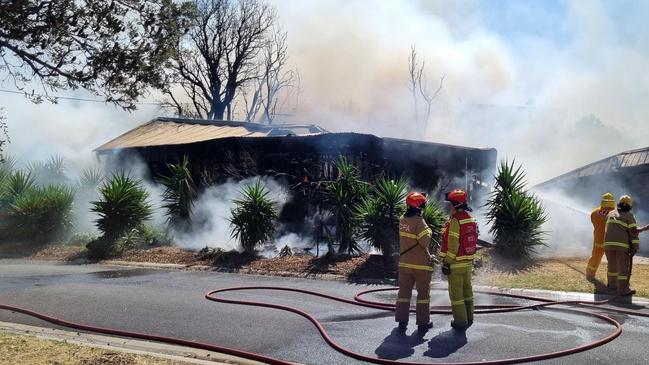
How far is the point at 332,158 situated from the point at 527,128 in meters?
22.4

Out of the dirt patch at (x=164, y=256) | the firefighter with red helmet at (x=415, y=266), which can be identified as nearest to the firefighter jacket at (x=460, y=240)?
the firefighter with red helmet at (x=415, y=266)

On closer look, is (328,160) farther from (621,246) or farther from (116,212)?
(621,246)

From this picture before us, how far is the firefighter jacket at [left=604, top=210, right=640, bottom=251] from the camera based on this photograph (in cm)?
803

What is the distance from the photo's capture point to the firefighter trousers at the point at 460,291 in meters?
5.92

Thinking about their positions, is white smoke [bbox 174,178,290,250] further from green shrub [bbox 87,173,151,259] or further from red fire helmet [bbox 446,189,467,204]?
red fire helmet [bbox 446,189,467,204]

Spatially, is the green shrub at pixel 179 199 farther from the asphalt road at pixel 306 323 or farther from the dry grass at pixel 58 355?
the dry grass at pixel 58 355

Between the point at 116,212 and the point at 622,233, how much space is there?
394 inches

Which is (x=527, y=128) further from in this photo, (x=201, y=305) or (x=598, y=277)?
(x=201, y=305)

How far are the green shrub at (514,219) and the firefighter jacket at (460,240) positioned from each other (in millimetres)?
4949

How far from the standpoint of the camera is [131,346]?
533cm

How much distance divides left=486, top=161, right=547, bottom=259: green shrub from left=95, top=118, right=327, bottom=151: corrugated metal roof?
7.47 metres

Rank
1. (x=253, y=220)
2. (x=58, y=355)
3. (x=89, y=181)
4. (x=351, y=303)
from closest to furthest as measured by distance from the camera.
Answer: (x=58, y=355) → (x=351, y=303) → (x=253, y=220) → (x=89, y=181)

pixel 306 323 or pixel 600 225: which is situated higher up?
pixel 600 225

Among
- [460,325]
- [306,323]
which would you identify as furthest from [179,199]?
[460,325]
